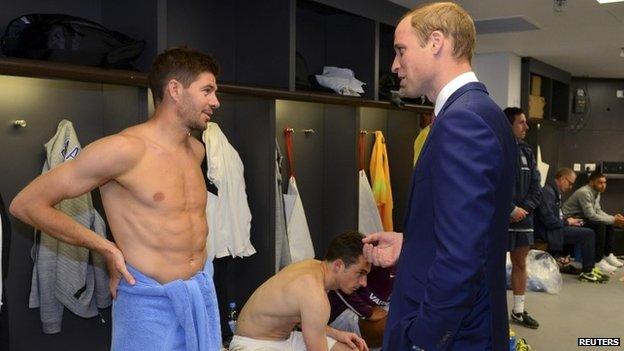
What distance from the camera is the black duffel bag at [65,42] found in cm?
230

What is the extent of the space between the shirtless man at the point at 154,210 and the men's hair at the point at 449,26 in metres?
0.98

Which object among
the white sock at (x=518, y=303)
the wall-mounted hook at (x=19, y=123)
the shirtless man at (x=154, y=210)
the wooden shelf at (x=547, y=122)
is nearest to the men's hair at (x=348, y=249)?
the shirtless man at (x=154, y=210)

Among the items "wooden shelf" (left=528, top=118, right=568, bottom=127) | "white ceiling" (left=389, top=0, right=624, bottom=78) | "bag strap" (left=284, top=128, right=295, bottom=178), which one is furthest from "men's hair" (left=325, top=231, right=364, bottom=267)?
"wooden shelf" (left=528, top=118, right=568, bottom=127)

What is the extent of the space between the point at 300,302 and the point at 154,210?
2.72ft

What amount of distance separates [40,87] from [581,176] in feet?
29.1

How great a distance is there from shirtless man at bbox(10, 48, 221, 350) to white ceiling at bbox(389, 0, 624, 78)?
2.85m

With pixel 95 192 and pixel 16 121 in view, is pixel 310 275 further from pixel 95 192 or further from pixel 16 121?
pixel 16 121

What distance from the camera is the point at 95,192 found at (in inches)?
109

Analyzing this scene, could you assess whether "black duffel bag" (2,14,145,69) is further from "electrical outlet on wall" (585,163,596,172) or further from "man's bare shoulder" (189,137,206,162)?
"electrical outlet on wall" (585,163,596,172)

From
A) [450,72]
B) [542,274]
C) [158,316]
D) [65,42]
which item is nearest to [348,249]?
[158,316]

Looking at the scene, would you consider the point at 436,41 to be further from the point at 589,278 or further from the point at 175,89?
the point at 589,278

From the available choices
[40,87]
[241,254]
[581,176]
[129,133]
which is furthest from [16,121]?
[581,176]

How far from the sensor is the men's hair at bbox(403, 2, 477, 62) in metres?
1.38

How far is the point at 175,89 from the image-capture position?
206 centimetres
